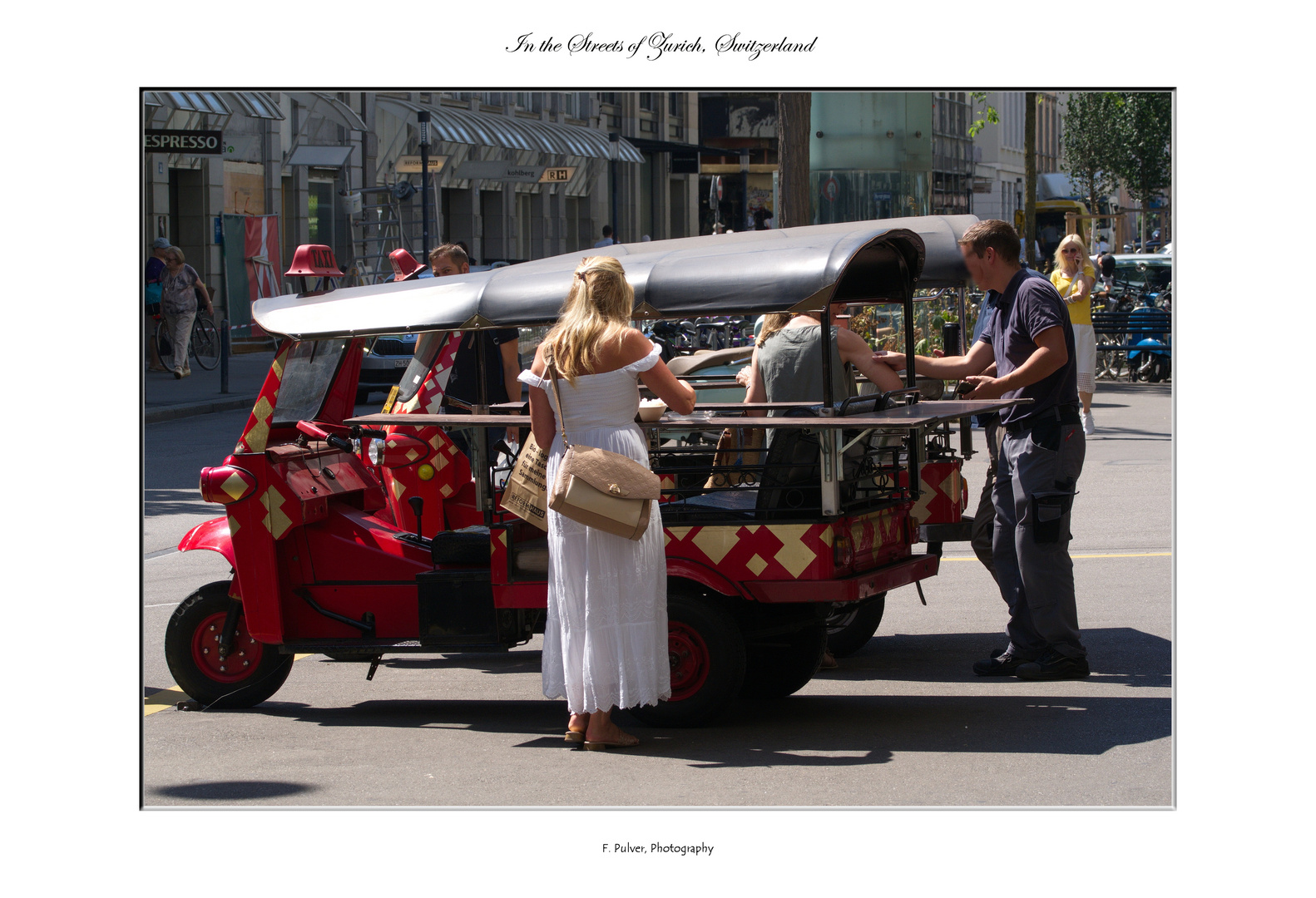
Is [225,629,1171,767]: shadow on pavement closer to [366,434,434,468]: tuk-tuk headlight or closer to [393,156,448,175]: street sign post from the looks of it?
[366,434,434,468]: tuk-tuk headlight

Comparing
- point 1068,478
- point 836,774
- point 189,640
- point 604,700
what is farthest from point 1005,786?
point 189,640

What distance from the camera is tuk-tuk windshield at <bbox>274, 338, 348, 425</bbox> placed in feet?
22.2

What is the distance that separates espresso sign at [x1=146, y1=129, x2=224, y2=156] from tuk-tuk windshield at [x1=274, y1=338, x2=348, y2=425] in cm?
1561

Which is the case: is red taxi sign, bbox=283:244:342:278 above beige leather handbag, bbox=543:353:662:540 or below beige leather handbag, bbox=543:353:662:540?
above

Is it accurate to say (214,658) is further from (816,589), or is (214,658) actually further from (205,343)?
(205,343)

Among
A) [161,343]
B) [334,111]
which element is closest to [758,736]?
[161,343]

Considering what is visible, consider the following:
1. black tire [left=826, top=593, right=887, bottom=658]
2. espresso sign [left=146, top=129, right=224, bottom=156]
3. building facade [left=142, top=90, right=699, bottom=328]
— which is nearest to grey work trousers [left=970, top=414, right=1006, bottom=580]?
black tire [left=826, top=593, right=887, bottom=658]

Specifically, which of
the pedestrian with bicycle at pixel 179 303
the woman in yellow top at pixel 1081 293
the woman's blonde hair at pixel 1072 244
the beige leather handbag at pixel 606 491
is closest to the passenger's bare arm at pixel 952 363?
the beige leather handbag at pixel 606 491

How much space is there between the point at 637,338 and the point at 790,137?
10.4 metres

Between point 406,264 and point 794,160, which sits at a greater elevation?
point 794,160

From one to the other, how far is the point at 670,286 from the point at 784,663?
1.74 meters

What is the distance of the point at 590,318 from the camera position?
550cm

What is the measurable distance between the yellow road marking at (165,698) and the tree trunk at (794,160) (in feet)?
31.8

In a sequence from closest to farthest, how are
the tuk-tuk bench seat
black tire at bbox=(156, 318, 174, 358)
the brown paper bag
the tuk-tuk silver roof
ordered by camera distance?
the tuk-tuk silver roof, the brown paper bag, the tuk-tuk bench seat, black tire at bbox=(156, 318, 174, 358)
